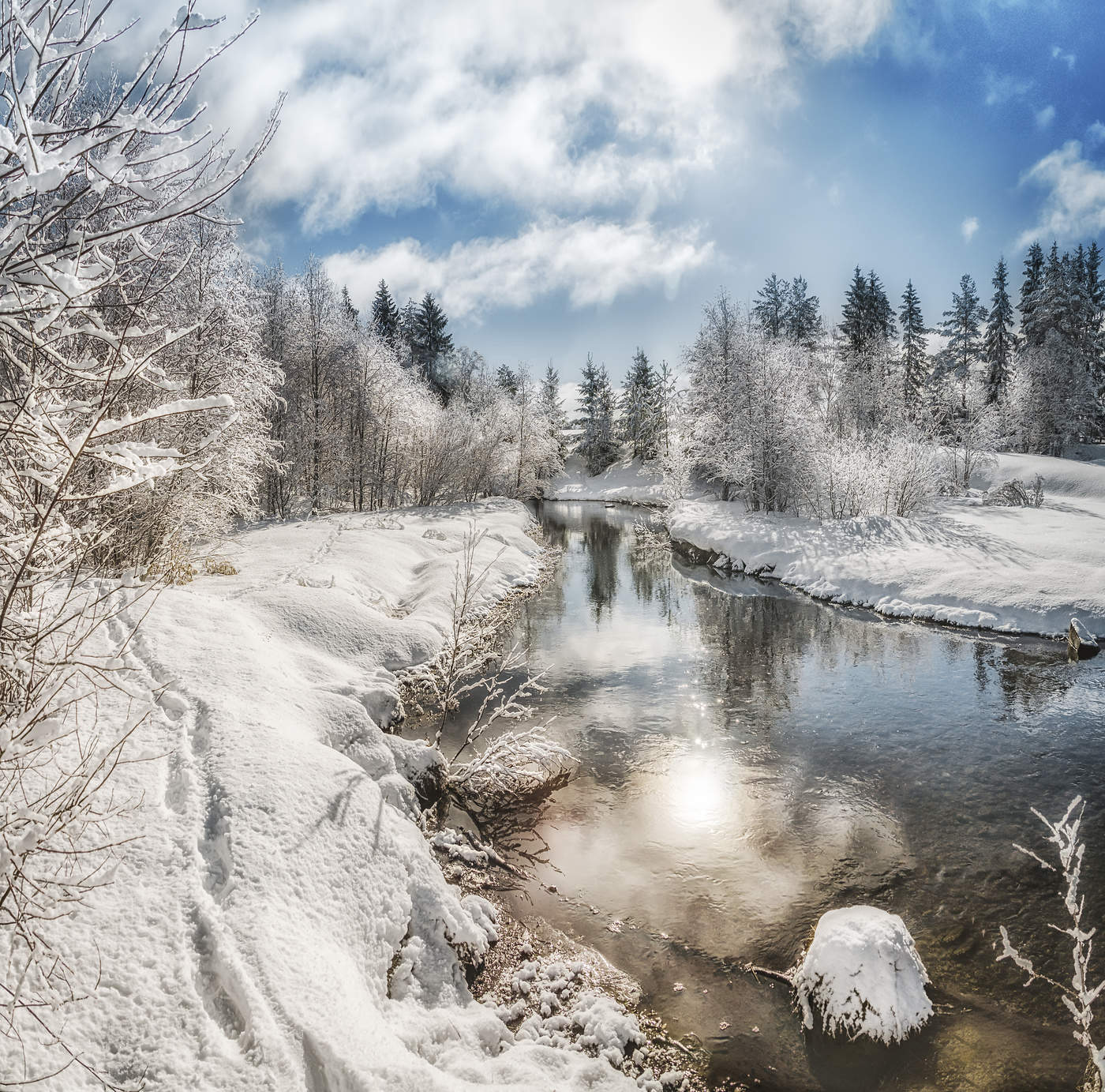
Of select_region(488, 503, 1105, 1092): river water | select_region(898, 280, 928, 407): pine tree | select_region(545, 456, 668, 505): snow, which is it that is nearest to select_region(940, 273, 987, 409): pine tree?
select_region(898, 280, 928, 407): pine tree

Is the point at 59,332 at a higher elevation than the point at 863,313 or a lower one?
lower

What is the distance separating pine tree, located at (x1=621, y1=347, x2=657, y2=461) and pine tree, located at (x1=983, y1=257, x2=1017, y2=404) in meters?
25.8

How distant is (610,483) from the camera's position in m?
57.5

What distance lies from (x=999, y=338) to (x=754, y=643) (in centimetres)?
4437

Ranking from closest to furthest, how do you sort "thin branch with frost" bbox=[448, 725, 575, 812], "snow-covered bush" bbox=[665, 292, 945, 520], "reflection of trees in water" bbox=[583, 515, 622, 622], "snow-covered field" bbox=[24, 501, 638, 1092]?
"snow-covered field" bbox=[24, 501, 638, 1092], "thin branch with frost" bbox=[448, 725, 575, 812], "reflection of trees in water" bbox=[583, 515, 622, 622], "snow-covered bush" bbox=[665, 292, 945, 520]

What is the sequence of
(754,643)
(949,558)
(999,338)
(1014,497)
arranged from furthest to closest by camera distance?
(999,338) → (1014,497) → (949,558) → (754,643)

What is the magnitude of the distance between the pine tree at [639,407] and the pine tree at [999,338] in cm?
2578

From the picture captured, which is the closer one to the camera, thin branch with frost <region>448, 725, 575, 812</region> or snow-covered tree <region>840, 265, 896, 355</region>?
thin branch with frost <region>448, 725, 575, 812</region>

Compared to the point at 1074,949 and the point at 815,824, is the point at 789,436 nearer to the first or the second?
the point at 815,824

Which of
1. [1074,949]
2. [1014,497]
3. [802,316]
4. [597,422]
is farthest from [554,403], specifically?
[1074,949]

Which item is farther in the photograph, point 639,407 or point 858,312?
point 639,407

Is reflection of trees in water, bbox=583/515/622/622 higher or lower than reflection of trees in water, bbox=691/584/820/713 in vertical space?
higher

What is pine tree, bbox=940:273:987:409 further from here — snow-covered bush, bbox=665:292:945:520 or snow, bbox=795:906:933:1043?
snow, bbox=795:906:933:1043

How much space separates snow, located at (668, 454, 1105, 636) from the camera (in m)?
13.1
